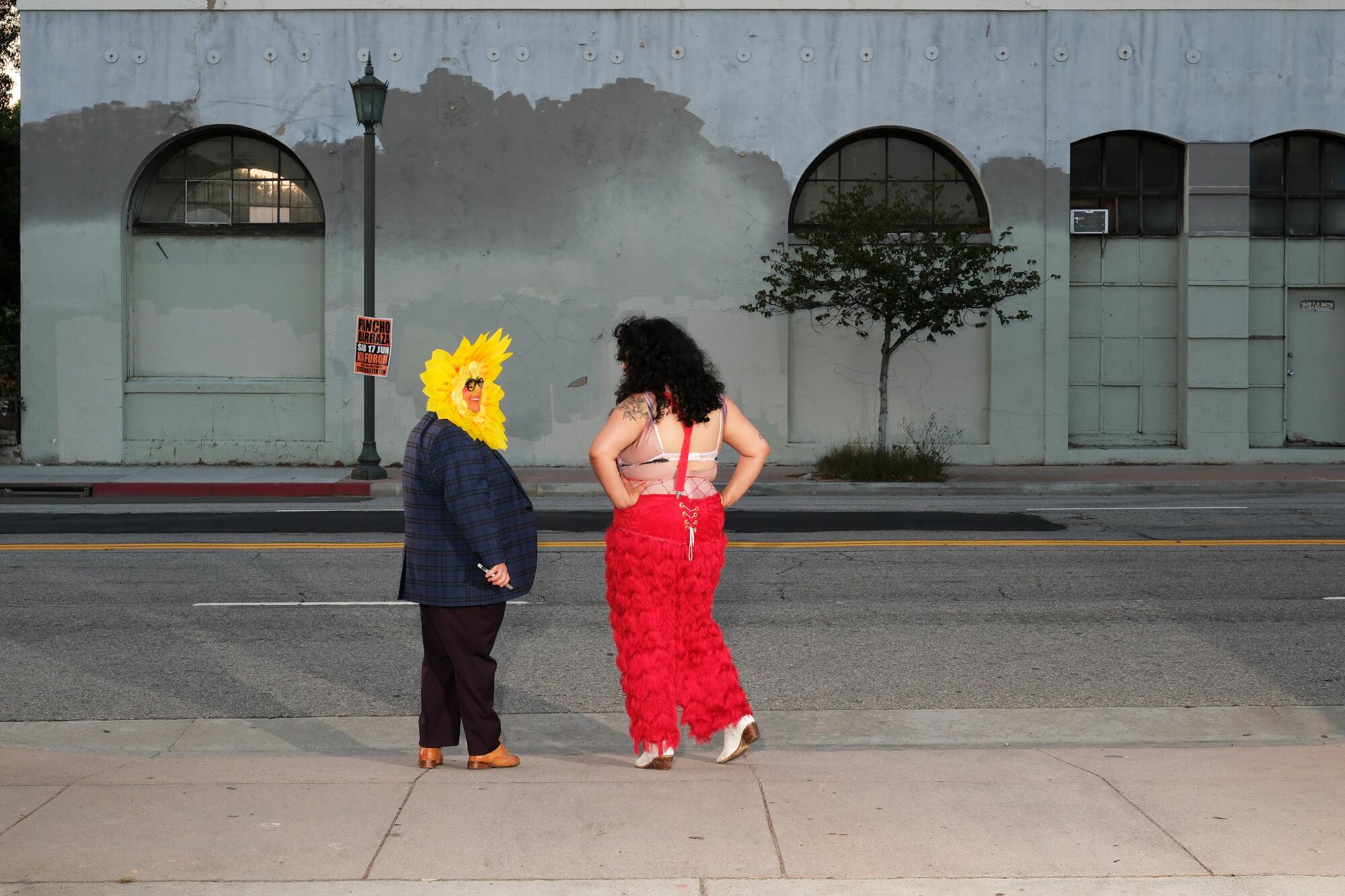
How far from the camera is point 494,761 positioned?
18.3 ft

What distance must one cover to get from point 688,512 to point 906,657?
291cm

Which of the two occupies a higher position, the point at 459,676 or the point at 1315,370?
the point at 1315,370

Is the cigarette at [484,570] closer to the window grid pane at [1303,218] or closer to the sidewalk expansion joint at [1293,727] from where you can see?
the sidewalk expansion joint at [1293,727]

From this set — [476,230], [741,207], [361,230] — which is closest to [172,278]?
[361,230]

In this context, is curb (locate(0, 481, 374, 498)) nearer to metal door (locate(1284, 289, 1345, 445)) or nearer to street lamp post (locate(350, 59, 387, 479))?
street lamp post (locate(350, 59, 387, 479))

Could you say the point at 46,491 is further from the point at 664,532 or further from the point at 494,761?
the point at 664,532

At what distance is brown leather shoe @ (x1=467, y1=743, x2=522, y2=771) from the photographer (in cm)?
557

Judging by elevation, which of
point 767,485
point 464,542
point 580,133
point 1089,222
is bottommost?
point 767,485

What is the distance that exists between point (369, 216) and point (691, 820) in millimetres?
15667

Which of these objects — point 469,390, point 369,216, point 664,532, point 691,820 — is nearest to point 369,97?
point 369,216

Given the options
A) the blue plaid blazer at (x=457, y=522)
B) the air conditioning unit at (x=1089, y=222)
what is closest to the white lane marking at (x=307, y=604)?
the blue plaid blazer at (x=457, y=522)

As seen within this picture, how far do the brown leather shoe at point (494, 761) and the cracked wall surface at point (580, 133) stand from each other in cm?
1616

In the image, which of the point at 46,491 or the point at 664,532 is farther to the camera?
the point at 46,491

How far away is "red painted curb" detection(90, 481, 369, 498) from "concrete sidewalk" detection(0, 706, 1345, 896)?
12.4 meters
